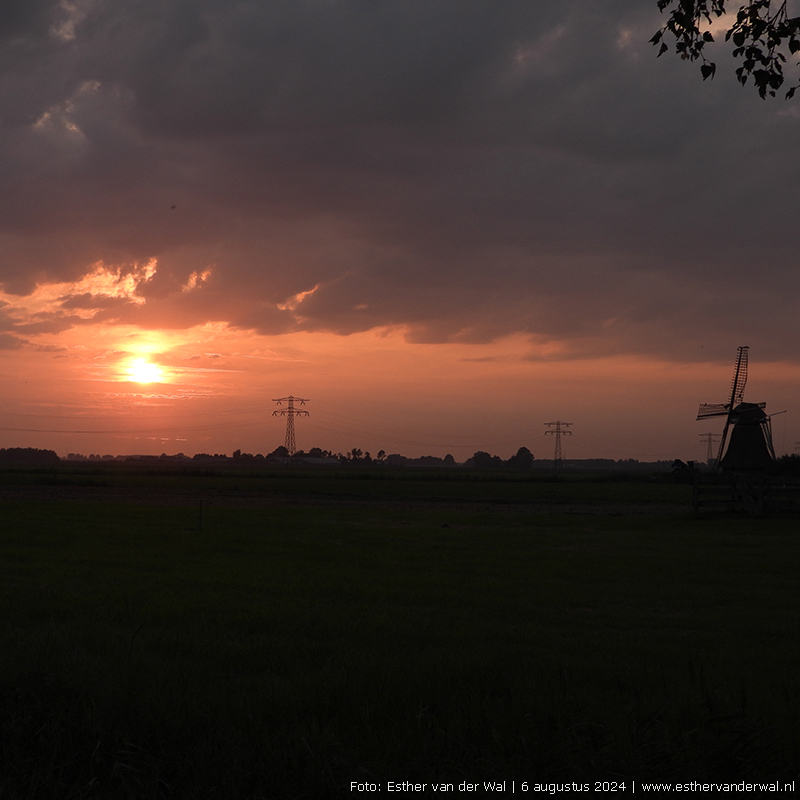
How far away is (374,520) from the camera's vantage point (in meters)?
33.3

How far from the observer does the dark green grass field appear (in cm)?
581

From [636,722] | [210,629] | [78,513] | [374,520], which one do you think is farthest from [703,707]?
[78,513]

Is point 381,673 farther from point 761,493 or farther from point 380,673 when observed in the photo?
point 761,493

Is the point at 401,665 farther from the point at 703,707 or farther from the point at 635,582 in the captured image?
the point at 635,582

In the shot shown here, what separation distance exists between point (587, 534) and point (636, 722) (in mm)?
21175

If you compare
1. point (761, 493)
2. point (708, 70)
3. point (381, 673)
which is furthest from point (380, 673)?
point (761, 493)

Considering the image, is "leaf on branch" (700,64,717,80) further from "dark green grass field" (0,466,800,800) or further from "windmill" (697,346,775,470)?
"windmill" (697,346,775,470)

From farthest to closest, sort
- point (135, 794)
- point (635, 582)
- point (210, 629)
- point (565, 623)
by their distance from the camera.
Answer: point (635, 582) < point (565, 623) < point (210, 629) < point (135, 794)

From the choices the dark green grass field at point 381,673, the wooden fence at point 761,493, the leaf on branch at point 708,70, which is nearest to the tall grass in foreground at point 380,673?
the dark green grass field at point 381,673

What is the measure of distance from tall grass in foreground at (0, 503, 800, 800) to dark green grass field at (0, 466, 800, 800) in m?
0.03

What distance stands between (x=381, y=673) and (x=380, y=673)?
0.05 feet

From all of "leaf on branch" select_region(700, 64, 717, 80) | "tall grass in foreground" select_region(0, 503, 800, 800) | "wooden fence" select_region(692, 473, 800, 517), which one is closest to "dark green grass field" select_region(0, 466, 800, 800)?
"tall grass in foreground" select_region(0, 503, 800, 800)

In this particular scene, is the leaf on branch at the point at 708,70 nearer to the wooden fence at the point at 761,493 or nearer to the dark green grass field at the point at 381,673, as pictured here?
the dark green grass field at the point at 381,673

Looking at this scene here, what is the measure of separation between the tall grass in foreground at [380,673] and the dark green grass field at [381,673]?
0.10 feet
